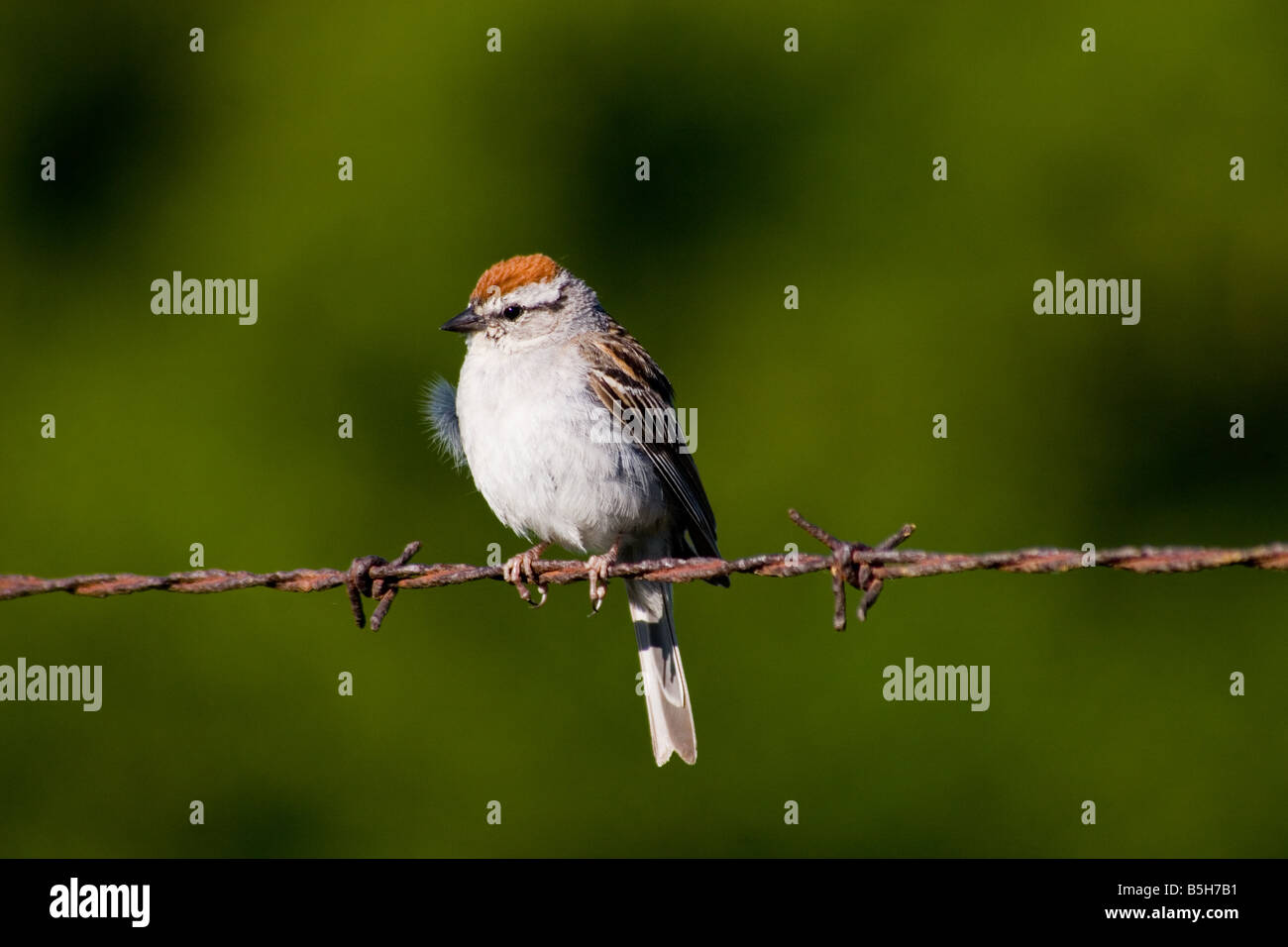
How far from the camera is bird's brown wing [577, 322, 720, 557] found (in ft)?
16.7

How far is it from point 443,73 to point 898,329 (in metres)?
2.80

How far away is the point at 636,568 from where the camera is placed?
149 inches

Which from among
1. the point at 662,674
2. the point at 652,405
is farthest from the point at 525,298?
the point at 662,674

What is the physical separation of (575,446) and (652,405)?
422 mm

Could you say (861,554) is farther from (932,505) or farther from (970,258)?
(970,258)

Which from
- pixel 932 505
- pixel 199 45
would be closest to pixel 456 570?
pixel 932 505

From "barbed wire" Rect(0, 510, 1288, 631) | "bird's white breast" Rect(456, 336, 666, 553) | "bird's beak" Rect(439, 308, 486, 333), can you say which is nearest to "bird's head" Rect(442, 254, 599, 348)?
"bird's beak" Rect(439, 308, 486, 333)

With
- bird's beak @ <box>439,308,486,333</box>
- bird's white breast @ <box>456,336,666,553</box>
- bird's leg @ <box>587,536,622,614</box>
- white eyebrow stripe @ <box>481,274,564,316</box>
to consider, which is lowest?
bird's leg @ <box>587,536,622,614</box>

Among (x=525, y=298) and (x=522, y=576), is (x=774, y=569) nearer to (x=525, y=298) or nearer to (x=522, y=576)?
(x=522, y=576)

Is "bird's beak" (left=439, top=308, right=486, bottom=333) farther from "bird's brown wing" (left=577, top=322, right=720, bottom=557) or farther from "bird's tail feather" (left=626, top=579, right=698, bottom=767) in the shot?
"bird's tail feather" (left=626, top=579, right=698, bottom=767)

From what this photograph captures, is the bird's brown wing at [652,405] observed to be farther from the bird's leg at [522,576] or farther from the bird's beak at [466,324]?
the bird's leg at [522,576]

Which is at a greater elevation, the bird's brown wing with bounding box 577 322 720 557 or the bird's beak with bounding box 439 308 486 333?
the bird's beak with bounding box 439 308 486 333

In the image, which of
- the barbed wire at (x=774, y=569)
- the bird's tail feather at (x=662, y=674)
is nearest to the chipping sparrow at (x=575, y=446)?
the bird's tail feather at (x=662, y=674)

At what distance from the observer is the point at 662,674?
17.1 ft
